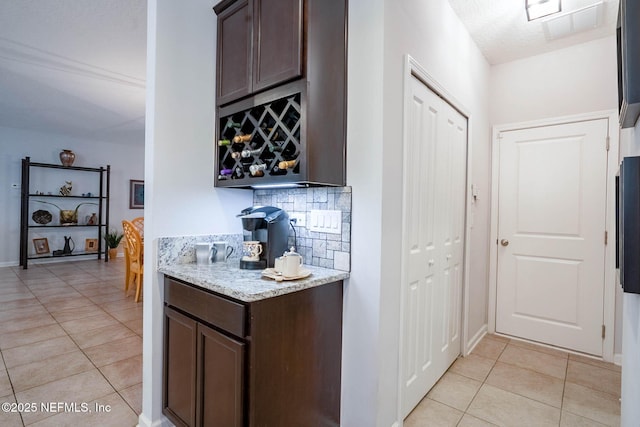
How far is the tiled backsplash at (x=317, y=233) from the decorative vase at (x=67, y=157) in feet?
21.4

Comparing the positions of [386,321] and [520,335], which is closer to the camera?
[386,321]

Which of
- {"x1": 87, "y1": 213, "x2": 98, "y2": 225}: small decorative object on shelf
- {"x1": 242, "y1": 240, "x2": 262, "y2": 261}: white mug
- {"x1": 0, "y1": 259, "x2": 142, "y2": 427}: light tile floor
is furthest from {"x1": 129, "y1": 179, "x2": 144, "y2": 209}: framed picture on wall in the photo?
{"x1": 242, "y1": 240, "x2": 262, "y2": 261}: white mug

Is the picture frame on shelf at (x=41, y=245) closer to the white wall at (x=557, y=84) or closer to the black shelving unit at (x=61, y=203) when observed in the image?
the black shelving unit at (x=61, y=203)

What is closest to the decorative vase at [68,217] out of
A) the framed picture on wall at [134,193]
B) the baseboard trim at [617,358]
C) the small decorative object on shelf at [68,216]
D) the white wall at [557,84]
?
the small decorative object on shelf at [68,216]

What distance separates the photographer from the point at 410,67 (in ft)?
5.73

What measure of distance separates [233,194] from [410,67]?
1295 mm

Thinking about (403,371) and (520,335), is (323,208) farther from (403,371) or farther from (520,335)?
(520,335)

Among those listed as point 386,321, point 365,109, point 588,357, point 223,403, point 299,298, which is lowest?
point 588,357

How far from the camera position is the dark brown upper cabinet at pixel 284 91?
4.83 ft

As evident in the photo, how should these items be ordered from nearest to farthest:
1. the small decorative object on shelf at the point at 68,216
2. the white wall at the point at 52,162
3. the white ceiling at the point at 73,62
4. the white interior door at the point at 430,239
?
the white interior door at the point at 430,239
the white ceiling at the point at 73,62
the white wall at the point at 52,162
the small decorative object on shelf at the point at 68,216

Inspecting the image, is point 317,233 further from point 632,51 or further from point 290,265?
point 632,51

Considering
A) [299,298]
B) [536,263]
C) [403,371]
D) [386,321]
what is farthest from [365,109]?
[536,263]

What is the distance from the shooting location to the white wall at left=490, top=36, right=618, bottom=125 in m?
2.64

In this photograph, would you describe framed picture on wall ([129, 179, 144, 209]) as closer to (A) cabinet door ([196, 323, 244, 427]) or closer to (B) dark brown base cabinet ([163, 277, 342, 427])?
(B) dark brown base cabinet ([163, 277, 342, 427])
